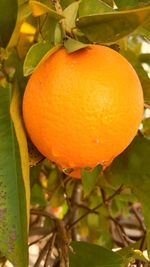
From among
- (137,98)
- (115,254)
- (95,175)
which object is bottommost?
(115,254)

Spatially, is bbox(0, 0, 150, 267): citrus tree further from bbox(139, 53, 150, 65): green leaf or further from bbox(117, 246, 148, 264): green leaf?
bbox(139, 53, 150, 65): green leaf

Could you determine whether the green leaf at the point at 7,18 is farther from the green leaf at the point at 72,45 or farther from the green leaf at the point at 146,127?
the green leaf at the point at 146,127

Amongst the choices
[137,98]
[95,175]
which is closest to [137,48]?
[95,175]

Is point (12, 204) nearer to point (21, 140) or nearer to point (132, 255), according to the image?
point (21, 140)

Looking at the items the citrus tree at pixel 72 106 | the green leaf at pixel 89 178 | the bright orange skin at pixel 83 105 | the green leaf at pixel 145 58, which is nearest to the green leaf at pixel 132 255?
the citrus tree at pixel 72 106

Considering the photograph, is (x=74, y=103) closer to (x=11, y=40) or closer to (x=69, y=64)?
(x=69, y=64)
